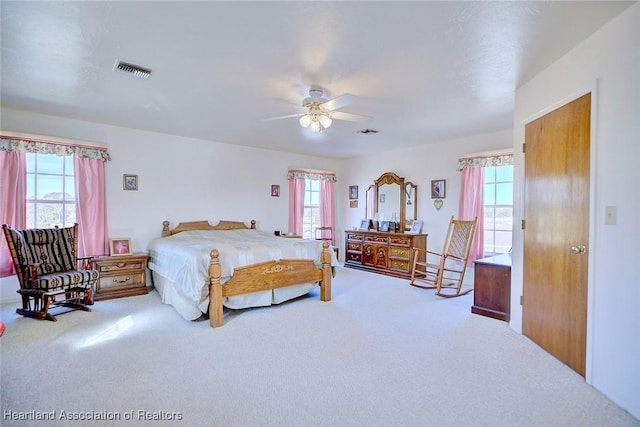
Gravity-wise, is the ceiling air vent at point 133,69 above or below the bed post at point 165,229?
above

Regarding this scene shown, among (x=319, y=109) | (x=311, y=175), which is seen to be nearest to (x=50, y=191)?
(x=319, y=109)

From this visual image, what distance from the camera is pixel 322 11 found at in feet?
6.08

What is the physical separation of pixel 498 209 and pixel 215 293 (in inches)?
165

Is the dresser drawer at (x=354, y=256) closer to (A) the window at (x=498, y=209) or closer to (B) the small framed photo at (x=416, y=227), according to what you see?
(B) the small framed photo at (x=416, y=227)

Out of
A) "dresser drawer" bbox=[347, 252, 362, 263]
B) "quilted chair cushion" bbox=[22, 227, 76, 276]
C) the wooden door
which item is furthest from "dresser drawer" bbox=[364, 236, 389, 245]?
"quilted chair cushion" bbox=[22, 227, 76, 276]

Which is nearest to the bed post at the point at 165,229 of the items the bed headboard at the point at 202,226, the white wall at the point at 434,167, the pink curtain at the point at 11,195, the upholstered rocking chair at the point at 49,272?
the bed headboard at the point at 202,226

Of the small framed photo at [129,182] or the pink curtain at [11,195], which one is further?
the small framed photo at [129,182]

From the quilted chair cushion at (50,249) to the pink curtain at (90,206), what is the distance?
41 centimetres

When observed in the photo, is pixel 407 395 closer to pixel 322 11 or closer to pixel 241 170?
pixel 322 11

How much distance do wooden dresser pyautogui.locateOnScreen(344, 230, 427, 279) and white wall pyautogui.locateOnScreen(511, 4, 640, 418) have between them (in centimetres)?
322

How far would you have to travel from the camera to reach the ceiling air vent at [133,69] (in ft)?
8.41

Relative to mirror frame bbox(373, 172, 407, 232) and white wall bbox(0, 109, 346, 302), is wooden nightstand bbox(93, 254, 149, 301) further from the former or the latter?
mirror frame bbox(373, 172, 407, 232)

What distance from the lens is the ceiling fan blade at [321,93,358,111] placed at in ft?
8.87

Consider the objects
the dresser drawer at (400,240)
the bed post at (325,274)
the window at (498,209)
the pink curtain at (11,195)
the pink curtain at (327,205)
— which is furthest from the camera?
the pink curtain at (327,205)
